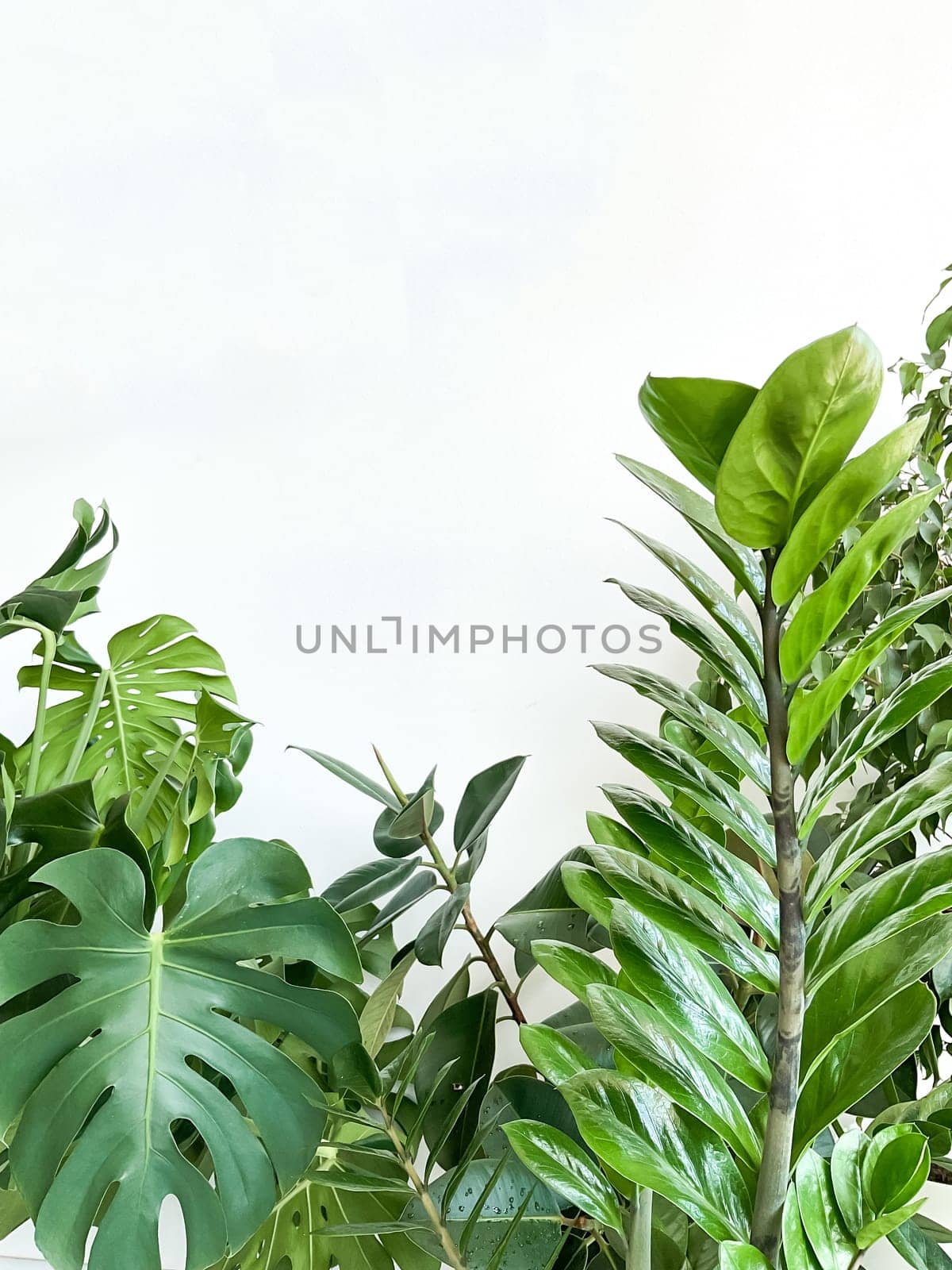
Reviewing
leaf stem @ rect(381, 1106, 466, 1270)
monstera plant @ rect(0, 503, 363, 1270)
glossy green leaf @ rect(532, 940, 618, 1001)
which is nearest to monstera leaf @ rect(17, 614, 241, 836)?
monstera plant @ rect(0, 503, 363, 1270)

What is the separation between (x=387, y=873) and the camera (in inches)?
39.6

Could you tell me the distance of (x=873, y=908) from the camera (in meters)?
0.46

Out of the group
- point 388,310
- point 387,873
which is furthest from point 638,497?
point 387,873

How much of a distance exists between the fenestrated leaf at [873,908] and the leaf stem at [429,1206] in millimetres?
355

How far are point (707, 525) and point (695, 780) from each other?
131 millimetres

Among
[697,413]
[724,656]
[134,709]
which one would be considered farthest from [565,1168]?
[134,709]

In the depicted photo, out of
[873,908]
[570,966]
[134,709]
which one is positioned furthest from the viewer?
[134,709]

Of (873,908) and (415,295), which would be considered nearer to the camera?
(873,908)

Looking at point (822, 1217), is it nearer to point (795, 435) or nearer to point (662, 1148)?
point (662, 1148)

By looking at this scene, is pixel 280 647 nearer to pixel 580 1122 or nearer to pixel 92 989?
pixel 92 989

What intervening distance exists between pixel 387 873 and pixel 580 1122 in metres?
0.56

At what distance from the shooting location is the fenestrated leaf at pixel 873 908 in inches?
17.4

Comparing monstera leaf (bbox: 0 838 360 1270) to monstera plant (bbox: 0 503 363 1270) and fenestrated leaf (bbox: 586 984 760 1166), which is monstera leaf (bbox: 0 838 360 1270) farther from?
fenestrated leaf (bbox: 586 984 760 1166)

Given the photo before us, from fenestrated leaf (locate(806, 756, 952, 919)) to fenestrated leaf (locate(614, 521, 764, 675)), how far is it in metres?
0.10
